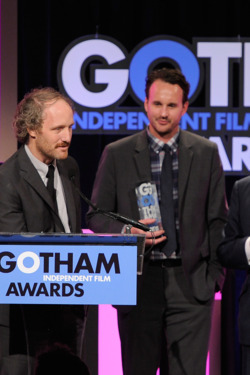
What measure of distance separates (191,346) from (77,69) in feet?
8.01

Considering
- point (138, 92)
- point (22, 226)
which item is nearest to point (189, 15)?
point (138, 92)

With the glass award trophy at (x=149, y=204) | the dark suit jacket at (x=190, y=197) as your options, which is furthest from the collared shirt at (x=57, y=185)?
the dark suit jacket at (x=190, y=197)

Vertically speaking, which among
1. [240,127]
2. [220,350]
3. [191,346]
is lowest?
[220,350]

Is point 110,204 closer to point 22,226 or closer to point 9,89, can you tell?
point 22,226

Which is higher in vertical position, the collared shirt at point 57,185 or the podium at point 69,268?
the collared shirt at point 57,185

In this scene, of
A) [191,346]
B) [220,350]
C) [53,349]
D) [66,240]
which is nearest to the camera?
[66,240]

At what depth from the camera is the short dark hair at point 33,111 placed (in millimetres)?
2891

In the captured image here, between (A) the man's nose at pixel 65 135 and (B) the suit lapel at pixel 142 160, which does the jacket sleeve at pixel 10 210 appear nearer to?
(A) the man's nose at pixel 65 135

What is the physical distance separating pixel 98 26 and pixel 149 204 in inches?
91.3

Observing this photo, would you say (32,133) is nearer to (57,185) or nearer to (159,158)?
(57,185)

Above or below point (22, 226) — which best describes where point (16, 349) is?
below

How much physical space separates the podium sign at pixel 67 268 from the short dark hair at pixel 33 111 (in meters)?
0.69

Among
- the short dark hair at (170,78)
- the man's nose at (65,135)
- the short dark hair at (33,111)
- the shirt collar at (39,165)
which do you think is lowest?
the shirt collar at (39,165)

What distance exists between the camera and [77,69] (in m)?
5.06
